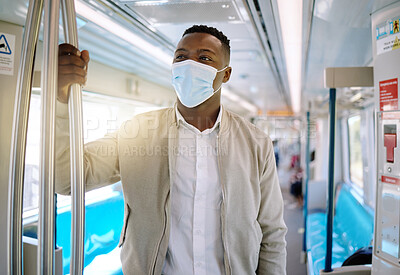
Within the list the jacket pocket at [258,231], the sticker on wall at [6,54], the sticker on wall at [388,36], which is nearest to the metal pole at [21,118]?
the sticker on wall at [6,54]

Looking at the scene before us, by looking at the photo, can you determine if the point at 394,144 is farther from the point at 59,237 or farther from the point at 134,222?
the point at 59,237

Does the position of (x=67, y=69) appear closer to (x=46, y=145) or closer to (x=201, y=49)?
(x=46, y=145)

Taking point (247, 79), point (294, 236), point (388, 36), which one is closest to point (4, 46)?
point (388, 36)

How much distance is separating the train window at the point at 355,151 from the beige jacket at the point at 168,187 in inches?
188

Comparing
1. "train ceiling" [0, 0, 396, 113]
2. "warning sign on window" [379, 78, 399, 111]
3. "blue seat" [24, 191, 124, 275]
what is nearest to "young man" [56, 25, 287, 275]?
"train ceiling" [0, 0, 396, 113]

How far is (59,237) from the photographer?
2543 millimetres

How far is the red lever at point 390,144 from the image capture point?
1597 millimetres

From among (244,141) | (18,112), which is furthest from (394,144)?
(18,112)

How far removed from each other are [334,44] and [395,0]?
4.00 ft

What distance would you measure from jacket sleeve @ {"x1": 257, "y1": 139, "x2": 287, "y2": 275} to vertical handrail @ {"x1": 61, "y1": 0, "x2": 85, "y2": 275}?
809mm

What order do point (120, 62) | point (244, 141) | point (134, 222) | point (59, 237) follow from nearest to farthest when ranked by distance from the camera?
point (134, 222) < point (244, 141) < point (59, 237) < point (120, 62)

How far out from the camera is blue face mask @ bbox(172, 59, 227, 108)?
1264mm

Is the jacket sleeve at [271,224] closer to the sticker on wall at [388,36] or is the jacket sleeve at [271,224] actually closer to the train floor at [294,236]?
the sticker on wall at [388,36]

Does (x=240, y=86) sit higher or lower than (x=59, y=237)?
higher
